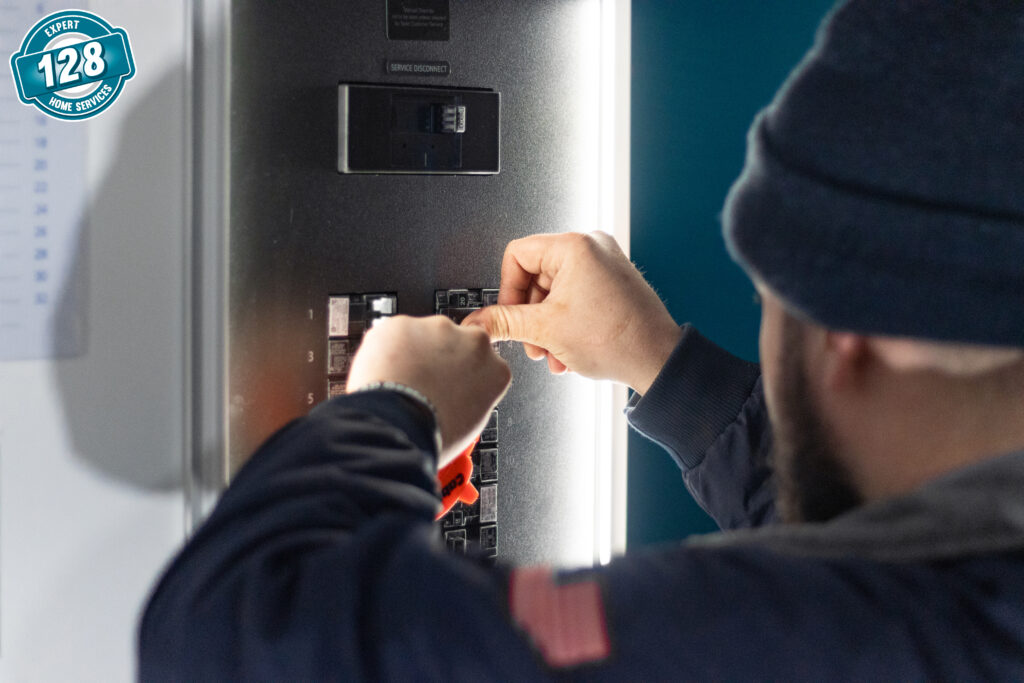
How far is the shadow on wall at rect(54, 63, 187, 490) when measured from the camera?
823 millimetres

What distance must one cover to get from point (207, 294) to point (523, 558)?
0.50 m

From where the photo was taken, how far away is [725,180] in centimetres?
118

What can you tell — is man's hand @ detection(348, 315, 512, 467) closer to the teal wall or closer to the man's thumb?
the man's thumb

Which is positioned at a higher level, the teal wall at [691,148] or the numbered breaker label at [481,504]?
the teal wall at [691,148]

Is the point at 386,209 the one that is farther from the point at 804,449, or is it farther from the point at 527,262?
the point at 804,449

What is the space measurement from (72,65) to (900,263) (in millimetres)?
693

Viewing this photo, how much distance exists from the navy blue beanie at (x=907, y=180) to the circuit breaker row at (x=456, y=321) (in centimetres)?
45

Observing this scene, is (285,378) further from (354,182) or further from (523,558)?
(523,558)

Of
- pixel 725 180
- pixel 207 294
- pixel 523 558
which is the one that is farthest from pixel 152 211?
pixel 725 180

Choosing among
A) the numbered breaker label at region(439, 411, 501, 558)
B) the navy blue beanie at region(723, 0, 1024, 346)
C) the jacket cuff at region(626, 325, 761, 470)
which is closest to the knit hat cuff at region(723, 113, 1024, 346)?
the navy blue beanie at region(723, 0, 1024, 346)

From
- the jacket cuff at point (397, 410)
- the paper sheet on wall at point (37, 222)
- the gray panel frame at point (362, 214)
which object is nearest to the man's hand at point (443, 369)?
the jacket cuff at point (397, 410)

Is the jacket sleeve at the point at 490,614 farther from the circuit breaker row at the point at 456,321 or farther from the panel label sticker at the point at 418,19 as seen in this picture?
the panel label sticker at the point at 418,19

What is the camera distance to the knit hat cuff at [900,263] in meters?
0.59

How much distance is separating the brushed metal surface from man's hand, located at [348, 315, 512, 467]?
0.44 ft
